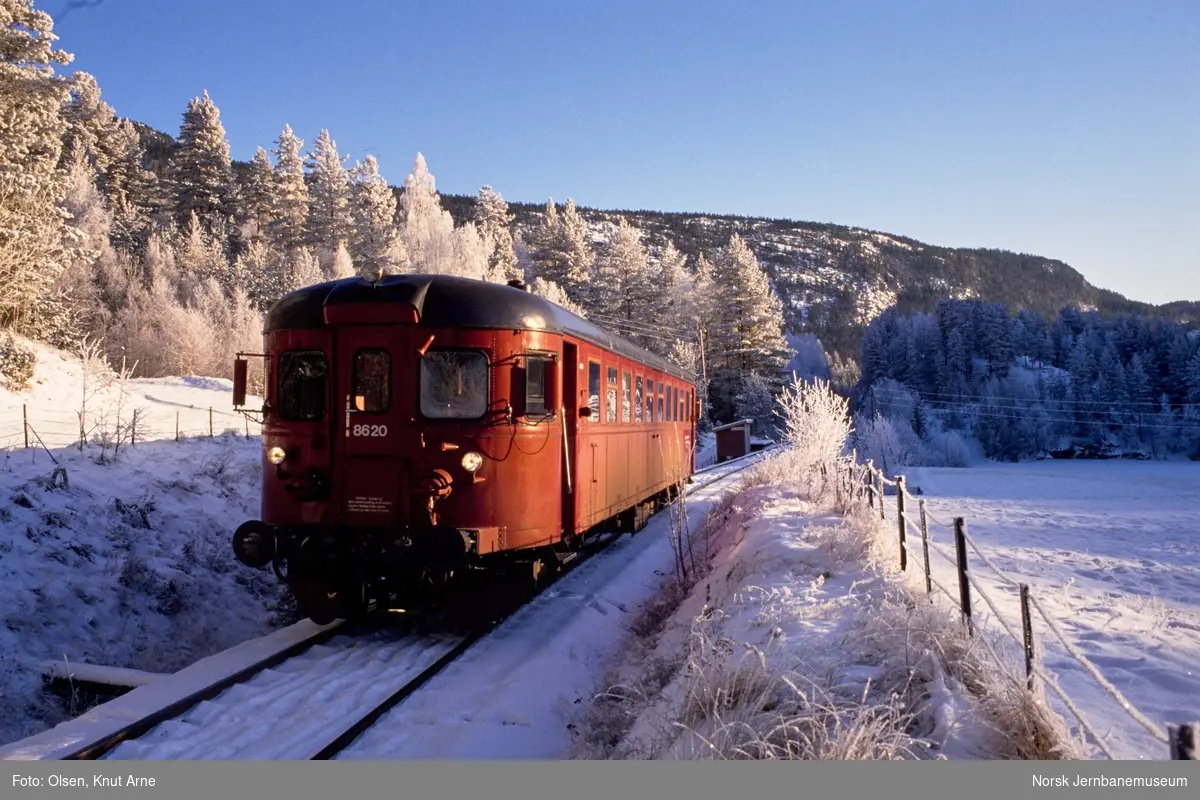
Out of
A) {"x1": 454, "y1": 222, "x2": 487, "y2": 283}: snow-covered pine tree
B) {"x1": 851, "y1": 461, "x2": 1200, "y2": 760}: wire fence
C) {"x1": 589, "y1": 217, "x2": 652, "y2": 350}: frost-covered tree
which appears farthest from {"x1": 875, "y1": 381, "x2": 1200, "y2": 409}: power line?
{"x1": 851, "y1": 461, "x2": 1200, "y2": 760}: wire fence

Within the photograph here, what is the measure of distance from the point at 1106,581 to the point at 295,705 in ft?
35.0

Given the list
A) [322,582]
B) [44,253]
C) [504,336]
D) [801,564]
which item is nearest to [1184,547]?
[801,564]

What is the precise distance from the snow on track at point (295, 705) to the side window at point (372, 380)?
2.28 metres

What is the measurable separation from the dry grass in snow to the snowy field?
59 centimetres

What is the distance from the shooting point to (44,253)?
21.5 metres

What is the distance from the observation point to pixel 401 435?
730 centimetres

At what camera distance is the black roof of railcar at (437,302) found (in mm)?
7332

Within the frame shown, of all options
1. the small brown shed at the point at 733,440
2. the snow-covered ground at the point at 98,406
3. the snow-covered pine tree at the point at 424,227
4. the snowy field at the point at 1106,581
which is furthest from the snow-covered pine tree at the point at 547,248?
the snowy field at the point at 1106,581

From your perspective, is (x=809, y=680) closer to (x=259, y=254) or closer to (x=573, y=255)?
(x=259, y=254)

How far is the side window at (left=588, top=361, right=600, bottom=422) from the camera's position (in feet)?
29.7

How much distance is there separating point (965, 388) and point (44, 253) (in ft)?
261

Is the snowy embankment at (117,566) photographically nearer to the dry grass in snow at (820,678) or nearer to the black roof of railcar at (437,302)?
the black roof of railcar at (437,302)

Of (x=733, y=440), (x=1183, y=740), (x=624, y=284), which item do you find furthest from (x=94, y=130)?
(x=1183, y=740)

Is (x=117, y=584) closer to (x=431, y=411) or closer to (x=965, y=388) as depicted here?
(x=431, y=411)
